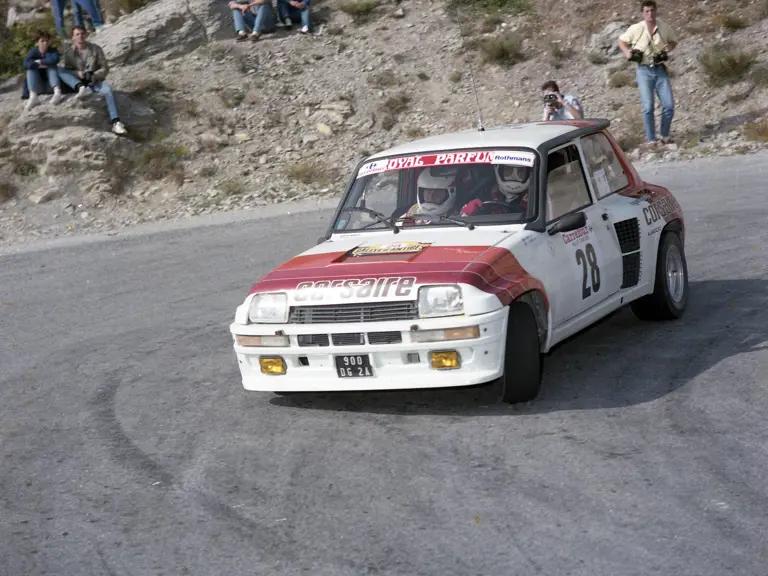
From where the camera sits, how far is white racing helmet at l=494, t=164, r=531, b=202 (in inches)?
284

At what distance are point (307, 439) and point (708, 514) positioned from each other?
7.57ft

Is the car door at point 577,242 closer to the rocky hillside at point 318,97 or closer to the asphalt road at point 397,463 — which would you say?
the asphalt road at point 397,463

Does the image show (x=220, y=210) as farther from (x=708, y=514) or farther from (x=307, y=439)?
(x=708, y=514)

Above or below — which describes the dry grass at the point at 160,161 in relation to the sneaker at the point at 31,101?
below

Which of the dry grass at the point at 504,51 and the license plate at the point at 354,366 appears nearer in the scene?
the license plate at the point at 354,366

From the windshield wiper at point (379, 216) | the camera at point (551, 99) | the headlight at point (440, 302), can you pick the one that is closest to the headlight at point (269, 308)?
the headlight at point (440, 302)

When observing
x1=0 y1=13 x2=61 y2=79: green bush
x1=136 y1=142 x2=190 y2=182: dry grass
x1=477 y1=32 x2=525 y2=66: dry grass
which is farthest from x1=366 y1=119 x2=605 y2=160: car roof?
x1=0 y1=13 x2=61 y2=79: green bush

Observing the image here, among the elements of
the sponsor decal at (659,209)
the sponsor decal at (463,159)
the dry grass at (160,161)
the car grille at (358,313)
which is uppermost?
the sponsor decal at (463,159)

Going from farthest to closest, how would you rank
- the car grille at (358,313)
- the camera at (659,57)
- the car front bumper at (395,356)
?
the camera at (659,57) < the car grille at (358,313) < the car front bumper at (395,356)

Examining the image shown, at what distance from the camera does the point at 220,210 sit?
17.6 meters

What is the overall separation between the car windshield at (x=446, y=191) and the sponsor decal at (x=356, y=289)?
1.05 m

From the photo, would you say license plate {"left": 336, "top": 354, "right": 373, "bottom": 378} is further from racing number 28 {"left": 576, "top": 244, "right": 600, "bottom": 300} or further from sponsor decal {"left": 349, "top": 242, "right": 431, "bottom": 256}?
racing number 28 {"left": 576, "top": 244, "right": 600, "bottom": 300}

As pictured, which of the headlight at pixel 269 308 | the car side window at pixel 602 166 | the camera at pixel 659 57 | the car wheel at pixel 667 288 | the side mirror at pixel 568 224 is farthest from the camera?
the camera at pixel 659 57

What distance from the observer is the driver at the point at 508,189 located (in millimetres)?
7152
